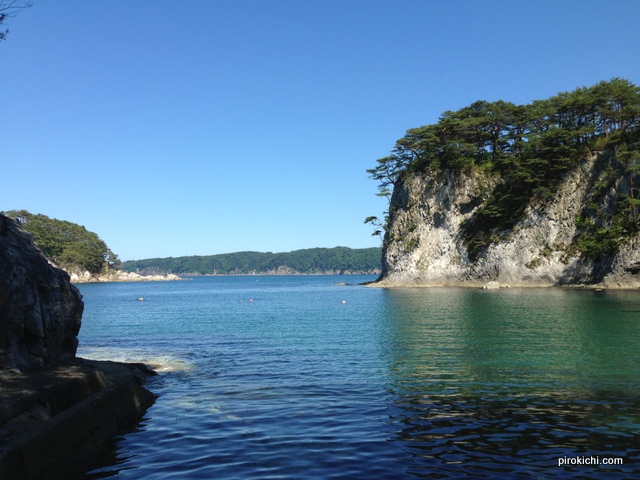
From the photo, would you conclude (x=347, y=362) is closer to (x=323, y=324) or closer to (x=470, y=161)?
(x=323, y=324)

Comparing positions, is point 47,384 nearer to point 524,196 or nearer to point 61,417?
point 61,417

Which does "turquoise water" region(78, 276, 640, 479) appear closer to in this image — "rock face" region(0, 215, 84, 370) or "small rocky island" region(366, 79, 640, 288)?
"rock face" region(0, 215, 84, 370)

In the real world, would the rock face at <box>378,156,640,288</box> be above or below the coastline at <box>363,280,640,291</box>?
above

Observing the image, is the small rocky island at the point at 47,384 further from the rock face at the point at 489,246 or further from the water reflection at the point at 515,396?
the rock face at the point at 489,246

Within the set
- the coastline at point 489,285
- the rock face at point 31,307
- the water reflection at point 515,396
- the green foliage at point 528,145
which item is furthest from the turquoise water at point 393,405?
the green foliage at point 528,145

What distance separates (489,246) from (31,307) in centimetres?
7255

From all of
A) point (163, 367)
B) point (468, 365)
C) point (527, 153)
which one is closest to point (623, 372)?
point (468, 365)

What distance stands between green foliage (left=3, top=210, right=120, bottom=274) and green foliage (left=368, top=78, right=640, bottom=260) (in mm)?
123271

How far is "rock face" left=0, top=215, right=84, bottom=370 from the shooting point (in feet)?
40.1

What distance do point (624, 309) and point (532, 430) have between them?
31.3 metres

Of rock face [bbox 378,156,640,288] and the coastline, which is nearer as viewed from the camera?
the coastline

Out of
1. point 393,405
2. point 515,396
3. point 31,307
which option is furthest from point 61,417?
point 515,396

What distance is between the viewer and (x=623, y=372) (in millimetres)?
16328

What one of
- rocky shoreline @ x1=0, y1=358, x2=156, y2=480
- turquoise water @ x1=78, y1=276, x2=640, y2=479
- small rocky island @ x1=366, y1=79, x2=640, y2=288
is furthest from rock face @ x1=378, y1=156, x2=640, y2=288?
rocky shoreline @ x1=0, y1=358, x2=156, y2=480
